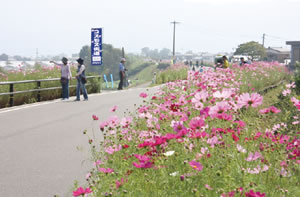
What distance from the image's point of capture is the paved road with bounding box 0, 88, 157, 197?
6.56 m

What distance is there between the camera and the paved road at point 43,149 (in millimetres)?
6559

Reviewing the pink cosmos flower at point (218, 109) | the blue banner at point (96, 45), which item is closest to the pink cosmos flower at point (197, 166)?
the pink cosmos flower at point (218, 109)

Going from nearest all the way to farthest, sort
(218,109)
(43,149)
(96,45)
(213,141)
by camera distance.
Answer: (218,109) → (213,141) → (43,149) → (96,45)

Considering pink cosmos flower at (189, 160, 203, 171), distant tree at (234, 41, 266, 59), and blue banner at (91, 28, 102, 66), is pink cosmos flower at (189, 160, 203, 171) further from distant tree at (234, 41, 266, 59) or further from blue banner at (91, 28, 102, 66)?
distant tree at (234, 41, 266, 59)

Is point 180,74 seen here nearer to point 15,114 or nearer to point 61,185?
point 15,114


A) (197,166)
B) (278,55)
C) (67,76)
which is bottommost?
(67,76)

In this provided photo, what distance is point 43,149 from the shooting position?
9125 mm

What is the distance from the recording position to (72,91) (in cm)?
2283

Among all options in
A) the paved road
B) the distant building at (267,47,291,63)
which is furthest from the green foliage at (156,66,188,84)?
the distant building at (267,47,291,63)

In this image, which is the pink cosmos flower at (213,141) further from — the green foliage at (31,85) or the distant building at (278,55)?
the distant building at (278,55)

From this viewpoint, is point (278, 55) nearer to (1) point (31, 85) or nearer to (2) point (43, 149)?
(1) point (31, 85)

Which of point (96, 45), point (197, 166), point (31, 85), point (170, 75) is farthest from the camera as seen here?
point (170, 75)

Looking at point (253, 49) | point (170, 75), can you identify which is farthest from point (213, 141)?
point (253, 49)

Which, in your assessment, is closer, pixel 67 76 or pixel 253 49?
pixel 67 76
